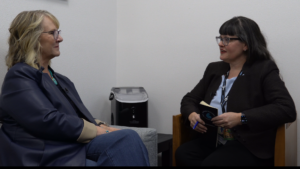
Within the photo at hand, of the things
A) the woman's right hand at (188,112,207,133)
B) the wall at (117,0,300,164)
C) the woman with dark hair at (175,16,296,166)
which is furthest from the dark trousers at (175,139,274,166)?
the wall at (117,0,300,164)

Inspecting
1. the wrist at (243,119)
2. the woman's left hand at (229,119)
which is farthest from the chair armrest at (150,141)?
the wrist at (243,119)

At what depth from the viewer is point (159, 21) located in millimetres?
2729

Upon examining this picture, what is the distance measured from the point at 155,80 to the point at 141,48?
0.38 m

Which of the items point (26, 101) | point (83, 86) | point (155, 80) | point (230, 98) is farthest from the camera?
point (155, 80)

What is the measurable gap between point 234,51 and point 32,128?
4.27ft

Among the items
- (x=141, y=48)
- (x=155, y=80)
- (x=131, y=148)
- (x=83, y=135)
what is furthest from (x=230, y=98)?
(x=141, y=48)

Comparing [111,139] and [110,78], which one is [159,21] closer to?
[110,78]

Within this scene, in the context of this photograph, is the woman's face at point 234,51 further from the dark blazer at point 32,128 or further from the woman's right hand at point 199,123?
the dark blazer at point 32,128

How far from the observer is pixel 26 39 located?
5.08 ft

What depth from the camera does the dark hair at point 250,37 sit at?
175 cm

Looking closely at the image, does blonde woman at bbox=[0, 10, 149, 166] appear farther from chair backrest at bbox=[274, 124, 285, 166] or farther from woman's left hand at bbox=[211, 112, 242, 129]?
chair backrest at bbox=[274, 124, 285, 166]

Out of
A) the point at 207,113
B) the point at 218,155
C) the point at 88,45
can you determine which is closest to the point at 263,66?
the point at 207,113

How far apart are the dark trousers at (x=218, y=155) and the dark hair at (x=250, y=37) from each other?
57cm

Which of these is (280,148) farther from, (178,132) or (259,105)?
(178,132)
